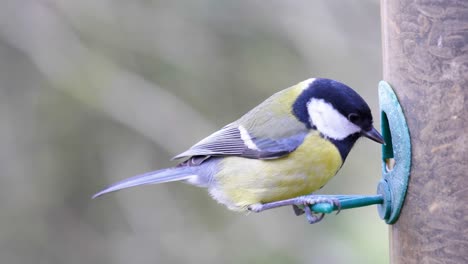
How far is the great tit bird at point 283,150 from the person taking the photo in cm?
327

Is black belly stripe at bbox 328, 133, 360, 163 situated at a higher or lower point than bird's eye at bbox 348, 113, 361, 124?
lower

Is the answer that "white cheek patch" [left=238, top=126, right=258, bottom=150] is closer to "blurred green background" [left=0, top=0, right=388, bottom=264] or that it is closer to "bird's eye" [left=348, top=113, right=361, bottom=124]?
"bird's eye" [left=348, top=113, right=361, bottom=124]

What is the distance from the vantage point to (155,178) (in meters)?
3.65

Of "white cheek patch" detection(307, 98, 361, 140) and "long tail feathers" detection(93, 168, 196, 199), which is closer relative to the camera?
"white cheek patch" detection(307, 98, 361, 140)

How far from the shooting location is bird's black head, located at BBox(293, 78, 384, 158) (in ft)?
10.5

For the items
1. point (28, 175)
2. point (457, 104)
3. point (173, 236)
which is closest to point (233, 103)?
point (173, 236)

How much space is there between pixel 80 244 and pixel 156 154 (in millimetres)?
Result: 1249

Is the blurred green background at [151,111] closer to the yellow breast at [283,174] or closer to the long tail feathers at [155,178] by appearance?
the long tail feathers at [155,178]

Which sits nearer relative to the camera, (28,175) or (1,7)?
(1,7)

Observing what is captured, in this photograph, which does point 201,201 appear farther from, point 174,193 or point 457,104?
point 457,104

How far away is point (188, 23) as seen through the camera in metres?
6.01

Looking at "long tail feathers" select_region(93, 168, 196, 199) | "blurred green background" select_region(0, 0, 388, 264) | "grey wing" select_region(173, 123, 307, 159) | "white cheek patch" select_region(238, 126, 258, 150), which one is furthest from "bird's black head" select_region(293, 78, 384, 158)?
"blurred green background" select_region(0, 0, 388, 264)

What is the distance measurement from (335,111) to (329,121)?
0.07 metres

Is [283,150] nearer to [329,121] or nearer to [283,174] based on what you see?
[283,174]
